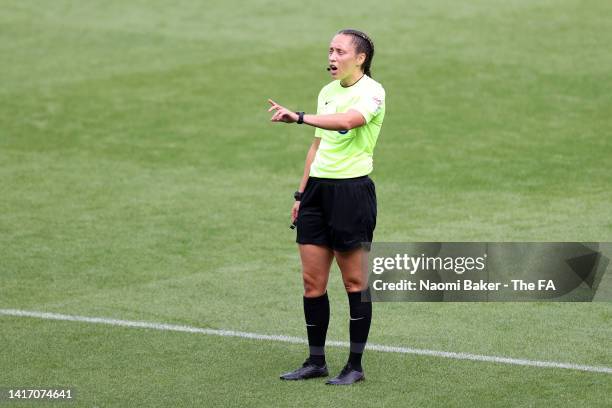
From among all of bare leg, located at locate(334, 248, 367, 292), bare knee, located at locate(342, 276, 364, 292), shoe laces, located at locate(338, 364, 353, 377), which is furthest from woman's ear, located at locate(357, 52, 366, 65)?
shoe laces, located at locate(338, 364, 353, 377)

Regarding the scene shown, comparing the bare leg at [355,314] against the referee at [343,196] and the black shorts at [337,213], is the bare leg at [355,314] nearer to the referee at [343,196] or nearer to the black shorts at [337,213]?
the referee at [343,196]

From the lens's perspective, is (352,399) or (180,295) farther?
(180,295)

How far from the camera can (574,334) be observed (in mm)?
9312

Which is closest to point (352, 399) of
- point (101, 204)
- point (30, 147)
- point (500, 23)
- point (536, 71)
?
point (101, 204)

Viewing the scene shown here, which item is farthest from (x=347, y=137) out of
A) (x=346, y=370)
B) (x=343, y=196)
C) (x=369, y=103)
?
(x=346, y=370)

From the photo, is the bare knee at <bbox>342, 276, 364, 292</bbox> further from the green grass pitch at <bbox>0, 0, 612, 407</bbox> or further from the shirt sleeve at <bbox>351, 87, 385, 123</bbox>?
the shirt sleeve at <bbox>351, 87, 385, 123</bbox>

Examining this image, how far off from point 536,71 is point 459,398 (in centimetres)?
1261

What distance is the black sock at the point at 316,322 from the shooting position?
325 inches

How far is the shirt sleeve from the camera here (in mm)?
7770

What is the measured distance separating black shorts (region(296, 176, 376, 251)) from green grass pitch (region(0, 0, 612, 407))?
0.96 m

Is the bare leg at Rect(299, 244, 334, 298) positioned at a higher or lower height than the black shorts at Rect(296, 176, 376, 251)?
lower

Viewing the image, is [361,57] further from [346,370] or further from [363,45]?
[346,370]

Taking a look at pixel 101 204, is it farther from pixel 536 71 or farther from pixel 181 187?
pixel 536 71

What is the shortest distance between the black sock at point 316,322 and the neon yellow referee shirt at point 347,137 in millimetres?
858
